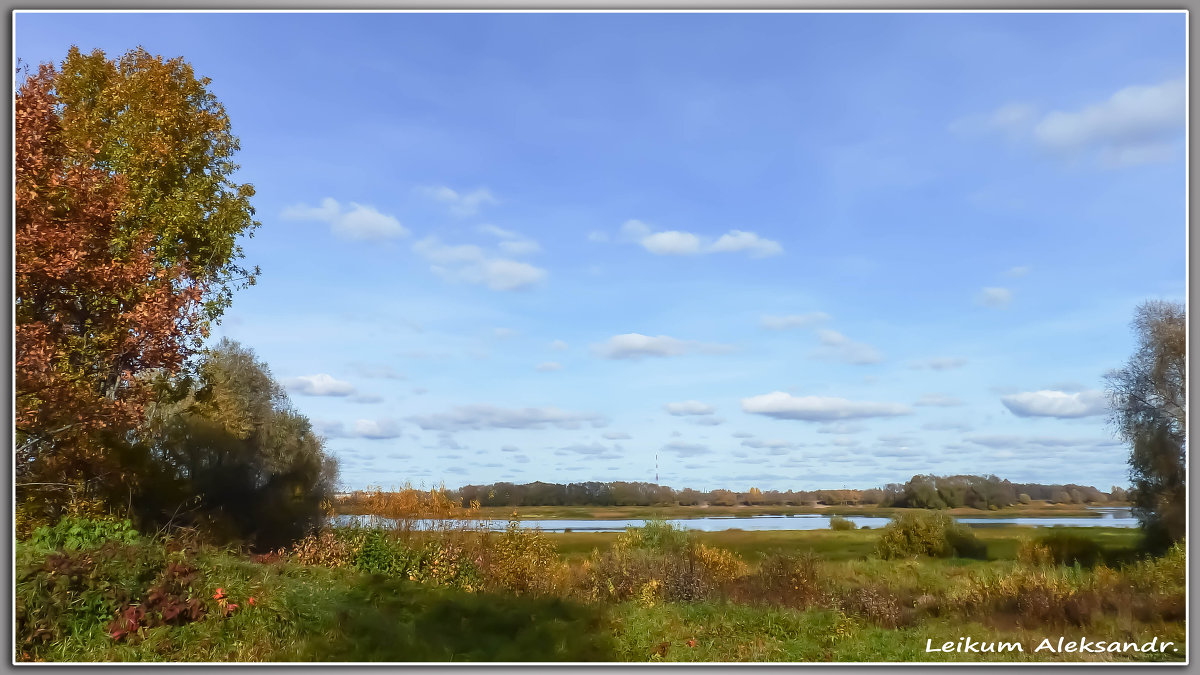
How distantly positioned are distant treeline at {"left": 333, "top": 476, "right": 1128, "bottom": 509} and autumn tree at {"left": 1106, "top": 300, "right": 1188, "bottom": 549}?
0.46 metres

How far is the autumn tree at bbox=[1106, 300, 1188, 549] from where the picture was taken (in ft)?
20.0

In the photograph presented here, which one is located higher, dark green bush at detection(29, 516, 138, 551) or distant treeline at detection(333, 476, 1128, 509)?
distant treeline at detection(333, 476, 1128, 509)

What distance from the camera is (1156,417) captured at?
6156 millimetres

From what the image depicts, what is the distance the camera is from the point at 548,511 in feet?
23.4

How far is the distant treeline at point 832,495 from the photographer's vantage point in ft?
21.6

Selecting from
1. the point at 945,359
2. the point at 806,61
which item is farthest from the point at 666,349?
the point at 806,61

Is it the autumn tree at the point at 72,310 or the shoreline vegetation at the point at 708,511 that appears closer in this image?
the autumn tree at the point at 72,310

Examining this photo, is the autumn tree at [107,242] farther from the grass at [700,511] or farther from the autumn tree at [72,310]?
the grass at [700,511]

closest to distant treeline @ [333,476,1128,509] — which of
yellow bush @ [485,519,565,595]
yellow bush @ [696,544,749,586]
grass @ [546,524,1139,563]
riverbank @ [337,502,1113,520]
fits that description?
riverbank @ [337,502,1113,520]

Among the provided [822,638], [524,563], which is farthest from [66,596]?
[822,638]

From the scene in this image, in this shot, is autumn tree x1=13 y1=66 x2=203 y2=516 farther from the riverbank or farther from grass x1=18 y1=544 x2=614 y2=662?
the riverbank

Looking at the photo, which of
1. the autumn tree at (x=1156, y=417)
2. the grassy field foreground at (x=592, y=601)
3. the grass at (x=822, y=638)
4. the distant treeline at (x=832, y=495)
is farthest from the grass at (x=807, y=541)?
the grass at (x=822, y=638)

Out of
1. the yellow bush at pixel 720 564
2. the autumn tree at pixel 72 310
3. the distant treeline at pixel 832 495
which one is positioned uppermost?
the autumn tree at pixel 72 310

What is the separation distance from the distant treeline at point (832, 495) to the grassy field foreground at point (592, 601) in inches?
13.5
